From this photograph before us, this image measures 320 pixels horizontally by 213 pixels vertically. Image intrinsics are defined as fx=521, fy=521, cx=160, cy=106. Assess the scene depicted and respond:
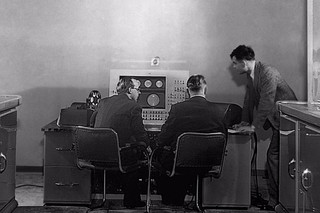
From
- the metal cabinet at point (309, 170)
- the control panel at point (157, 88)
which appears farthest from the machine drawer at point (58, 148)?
Result: the metal cabinet at point (309, 170)

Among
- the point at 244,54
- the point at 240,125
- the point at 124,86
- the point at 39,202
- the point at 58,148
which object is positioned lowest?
the point at 39,202

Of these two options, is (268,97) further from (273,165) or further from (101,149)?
(101,149)

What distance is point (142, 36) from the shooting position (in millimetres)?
5531

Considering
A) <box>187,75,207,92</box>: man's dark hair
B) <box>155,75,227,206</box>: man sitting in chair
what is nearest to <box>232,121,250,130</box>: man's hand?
<box>155,75,227,206</box>: man sitting in chair

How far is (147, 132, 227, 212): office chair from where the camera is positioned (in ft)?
→ 12.3

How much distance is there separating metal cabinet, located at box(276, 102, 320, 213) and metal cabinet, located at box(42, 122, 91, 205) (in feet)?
6.29

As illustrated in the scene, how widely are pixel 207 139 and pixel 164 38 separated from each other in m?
2.04

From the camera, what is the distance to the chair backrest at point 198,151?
3.74m

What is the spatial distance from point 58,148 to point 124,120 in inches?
25.4

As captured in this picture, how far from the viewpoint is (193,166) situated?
12.5ft

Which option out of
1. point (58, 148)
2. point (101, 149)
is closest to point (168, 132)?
point (101, 149)

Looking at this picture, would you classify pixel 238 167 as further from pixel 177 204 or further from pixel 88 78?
pixel 88 78

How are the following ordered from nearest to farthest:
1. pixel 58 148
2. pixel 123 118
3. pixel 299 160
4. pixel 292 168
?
pixel 299 160
pixel 292 168
pixel 123 118
pixel 58 148

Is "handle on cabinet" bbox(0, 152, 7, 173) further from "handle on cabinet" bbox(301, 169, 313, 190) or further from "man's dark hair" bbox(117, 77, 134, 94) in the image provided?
"handle on cabinet" bbox(301, 169, 313, 190)
